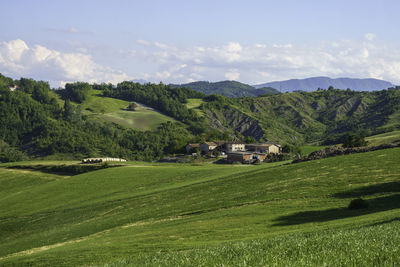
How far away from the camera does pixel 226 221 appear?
132ft

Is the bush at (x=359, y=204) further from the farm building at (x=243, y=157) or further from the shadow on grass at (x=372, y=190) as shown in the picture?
the farm building at (x=243, y=157)

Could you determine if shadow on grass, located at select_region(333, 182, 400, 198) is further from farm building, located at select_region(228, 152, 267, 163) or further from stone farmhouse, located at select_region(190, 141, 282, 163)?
farm building, located at select_region(228, 152, 267, 163)

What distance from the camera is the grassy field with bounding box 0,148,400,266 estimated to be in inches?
620

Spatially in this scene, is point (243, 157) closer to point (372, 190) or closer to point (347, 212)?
point (372, 190)

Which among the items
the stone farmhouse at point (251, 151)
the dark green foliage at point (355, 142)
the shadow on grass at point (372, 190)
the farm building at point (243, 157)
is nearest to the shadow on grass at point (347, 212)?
the shadow on grass at point (372, 190)

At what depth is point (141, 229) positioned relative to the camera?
142 feet

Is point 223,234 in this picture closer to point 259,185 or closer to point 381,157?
point 259,185

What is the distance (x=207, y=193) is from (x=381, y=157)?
95.2 ft

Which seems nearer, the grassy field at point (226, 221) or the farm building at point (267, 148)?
the grassy field at point (226, 221)

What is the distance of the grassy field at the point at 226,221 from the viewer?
51.6ft

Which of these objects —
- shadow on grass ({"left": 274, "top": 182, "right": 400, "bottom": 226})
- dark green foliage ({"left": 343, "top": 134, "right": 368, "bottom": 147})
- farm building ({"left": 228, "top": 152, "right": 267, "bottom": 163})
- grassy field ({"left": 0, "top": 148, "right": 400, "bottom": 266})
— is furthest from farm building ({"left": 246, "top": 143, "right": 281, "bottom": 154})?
shadow on grass ({"left": 274, "top": 182, "right": 400, "bottom": 226})

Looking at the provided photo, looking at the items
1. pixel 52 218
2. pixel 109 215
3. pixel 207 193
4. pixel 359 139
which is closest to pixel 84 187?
pixel 52 218

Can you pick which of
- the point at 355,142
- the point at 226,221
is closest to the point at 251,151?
the point at 355,142

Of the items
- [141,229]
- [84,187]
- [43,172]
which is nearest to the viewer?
[141,229]
